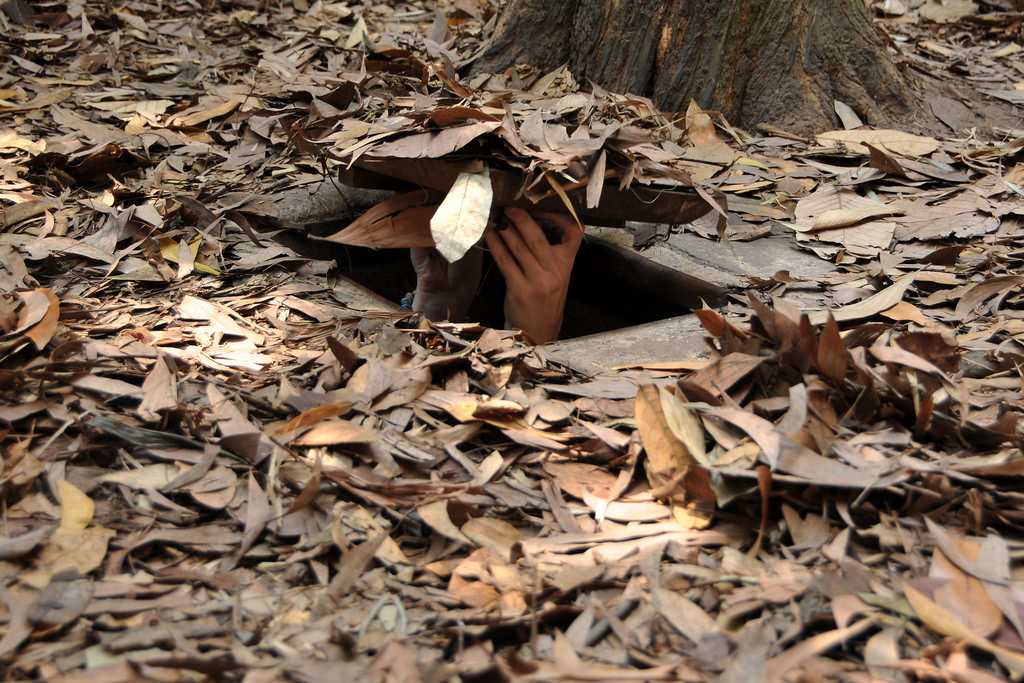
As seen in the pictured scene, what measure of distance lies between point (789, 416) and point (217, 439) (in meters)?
1.01

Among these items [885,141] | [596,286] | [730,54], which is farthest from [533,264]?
[885,141]

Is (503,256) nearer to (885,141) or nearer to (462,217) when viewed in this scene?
(462,217)

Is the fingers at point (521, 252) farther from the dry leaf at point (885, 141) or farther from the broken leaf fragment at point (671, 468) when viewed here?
the dry leaf at point (885, 141)

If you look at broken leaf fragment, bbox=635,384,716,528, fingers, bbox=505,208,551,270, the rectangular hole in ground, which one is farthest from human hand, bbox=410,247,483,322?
broken leaf fragment, bbox=635,384,716,528

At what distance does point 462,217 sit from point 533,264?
0.58 meters

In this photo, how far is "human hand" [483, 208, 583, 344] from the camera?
262 cm

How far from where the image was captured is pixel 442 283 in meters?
2.87

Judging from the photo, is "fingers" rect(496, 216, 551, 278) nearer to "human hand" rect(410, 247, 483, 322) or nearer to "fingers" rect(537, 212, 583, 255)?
"fingers" rect(537, 212, 583, 255)

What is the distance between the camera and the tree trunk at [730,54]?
330cm

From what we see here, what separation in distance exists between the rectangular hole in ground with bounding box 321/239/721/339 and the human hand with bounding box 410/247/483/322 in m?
0.13

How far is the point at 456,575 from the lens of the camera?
145cm

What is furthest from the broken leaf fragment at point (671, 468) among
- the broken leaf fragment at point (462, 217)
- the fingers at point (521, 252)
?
the fingers at point (521, 252)

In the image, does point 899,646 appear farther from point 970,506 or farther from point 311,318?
Answer: point 311,318

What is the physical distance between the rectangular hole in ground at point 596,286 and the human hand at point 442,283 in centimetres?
13
